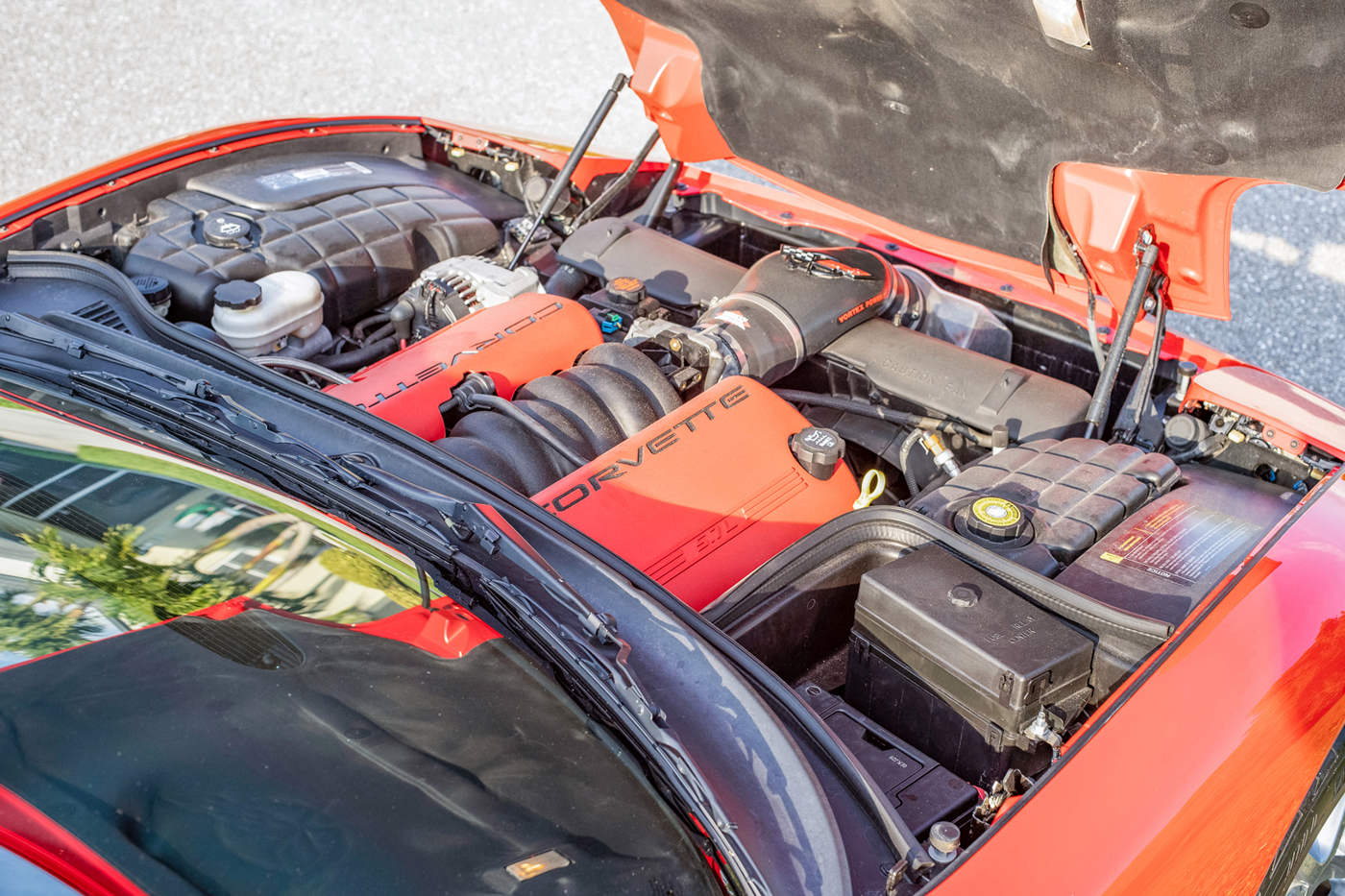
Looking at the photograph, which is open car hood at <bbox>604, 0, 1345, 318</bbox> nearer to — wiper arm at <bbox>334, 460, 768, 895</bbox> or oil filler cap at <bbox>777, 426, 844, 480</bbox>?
oil filler cap at <bbox>777, 426, 844, 480</bbox>

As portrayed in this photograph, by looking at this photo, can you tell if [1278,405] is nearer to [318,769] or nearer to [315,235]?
[318,769]

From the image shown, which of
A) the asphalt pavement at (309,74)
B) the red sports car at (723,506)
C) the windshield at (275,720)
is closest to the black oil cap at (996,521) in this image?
the red sports car at (723,506)

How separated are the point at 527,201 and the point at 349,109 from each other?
8.75ft

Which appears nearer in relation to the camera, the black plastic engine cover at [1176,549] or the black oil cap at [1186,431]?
the black plastic engine cover at [1176,549]

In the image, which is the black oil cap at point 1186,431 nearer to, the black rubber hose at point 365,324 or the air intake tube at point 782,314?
the air intake tube at point 782,314

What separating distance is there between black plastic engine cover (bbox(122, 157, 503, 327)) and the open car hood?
76cm

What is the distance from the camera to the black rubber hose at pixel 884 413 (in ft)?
8.02

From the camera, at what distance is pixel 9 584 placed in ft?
4.09

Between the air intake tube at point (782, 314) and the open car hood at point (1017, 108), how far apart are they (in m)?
0.20

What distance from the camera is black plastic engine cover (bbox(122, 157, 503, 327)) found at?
2699 mm

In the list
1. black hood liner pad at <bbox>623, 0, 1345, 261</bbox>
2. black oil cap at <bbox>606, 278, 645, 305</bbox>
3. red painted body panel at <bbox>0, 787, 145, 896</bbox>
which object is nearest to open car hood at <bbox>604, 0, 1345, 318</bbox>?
black hood liner pad at <bbox>623, 0, 1345, 261</bbox>

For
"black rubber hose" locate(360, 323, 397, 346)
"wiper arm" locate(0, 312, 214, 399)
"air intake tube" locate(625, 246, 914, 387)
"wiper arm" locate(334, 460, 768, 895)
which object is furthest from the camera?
"black rubber hose" locate(360, 323, 397, 346)

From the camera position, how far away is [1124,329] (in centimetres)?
226

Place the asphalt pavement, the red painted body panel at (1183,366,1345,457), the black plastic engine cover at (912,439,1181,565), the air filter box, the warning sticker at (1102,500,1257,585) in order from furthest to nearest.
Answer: the asphalt pavement < the red painted body panel at (1183,366,1345,457) < the black plastic engine cover at (912,439,1181,565) < the warning sticker at (1102,500,1257,585) < the air filter box
